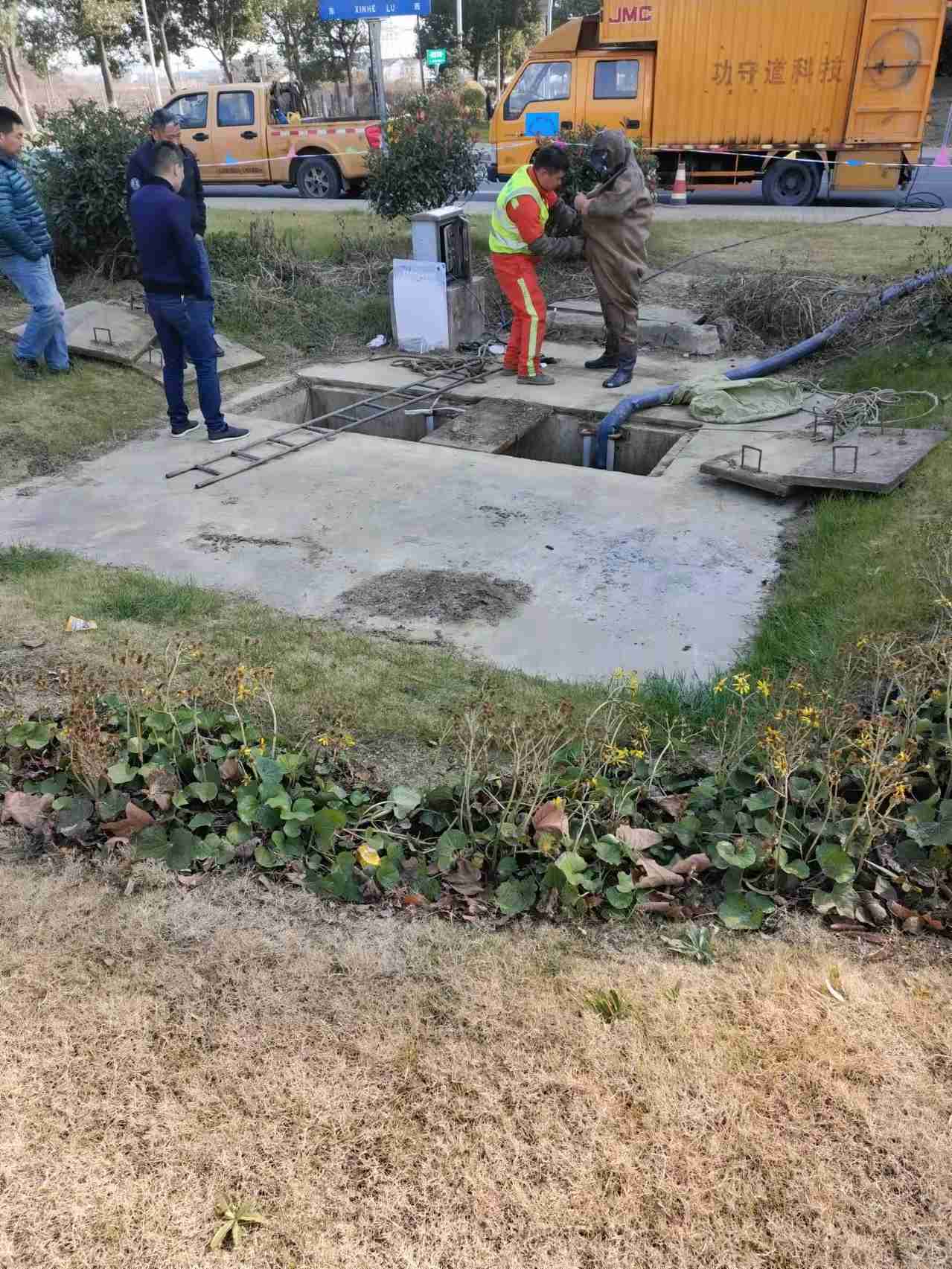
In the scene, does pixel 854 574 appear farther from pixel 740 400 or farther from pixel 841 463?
pixel 740 400

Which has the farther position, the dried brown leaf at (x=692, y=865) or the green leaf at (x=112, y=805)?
the green leaf at (x=112, y=805)

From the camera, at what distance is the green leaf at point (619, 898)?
2801 millimetres

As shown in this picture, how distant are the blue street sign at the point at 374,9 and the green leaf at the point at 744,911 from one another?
15733 mm

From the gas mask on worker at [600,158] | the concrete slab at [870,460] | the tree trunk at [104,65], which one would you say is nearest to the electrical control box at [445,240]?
the gas mask on worker at [600,158]

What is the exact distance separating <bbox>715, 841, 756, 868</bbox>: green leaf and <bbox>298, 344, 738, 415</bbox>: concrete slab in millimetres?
4938

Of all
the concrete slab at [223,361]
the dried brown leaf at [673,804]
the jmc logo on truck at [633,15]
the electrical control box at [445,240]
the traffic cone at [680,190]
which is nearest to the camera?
the dried brown leaf at [673,804]

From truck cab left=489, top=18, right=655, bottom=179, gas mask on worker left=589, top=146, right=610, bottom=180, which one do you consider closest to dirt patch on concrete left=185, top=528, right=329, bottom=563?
gas mask on worker left=589, top=146, right=610, bottom=180

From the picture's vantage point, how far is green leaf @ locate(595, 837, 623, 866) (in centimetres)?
289

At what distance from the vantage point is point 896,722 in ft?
11.1

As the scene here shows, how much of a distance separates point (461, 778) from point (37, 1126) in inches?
62.5

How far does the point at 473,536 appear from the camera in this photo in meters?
5.41

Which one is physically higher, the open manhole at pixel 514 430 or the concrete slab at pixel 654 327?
the concrete slab at pixel 654 327

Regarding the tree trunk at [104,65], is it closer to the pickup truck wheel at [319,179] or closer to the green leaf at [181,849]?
the pickup truck wheel at [319,179]

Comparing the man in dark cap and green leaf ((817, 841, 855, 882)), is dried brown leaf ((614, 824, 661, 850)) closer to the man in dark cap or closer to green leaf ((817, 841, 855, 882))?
green leaf ((817, 841, 855, 882))
